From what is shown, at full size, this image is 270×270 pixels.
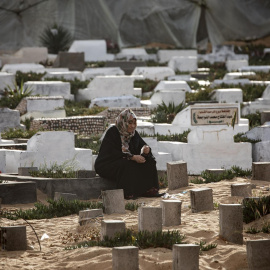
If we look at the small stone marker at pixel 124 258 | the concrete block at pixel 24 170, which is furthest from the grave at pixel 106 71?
the small stone marker at pixel 124 258

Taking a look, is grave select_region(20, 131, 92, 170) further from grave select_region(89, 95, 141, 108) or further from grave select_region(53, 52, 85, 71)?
grave select_region(53, 52, 85, 71)

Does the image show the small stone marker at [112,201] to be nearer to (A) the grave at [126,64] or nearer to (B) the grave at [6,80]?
(B) the grave at [6,80]

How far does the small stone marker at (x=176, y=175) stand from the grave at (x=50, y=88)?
10.6 meters

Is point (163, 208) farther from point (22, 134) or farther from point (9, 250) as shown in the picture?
point (22, 134)

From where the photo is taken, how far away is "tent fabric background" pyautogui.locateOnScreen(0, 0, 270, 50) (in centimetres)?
3441

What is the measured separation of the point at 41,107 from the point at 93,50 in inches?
498

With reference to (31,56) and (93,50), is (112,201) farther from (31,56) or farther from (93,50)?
(93,50)

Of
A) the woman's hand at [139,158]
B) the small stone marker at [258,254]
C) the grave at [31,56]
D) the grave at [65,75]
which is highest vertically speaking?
the grave at [31,56]

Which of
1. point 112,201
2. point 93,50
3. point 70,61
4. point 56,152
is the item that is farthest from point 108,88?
point 112,201

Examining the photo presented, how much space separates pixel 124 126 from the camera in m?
12.0

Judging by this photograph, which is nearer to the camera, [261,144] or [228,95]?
[261,144]

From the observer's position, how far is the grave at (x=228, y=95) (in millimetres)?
20828

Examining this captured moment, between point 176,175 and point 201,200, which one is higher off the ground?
point 176,175

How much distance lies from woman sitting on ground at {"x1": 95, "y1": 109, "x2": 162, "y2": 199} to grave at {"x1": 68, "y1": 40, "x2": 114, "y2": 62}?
20.6 metres
